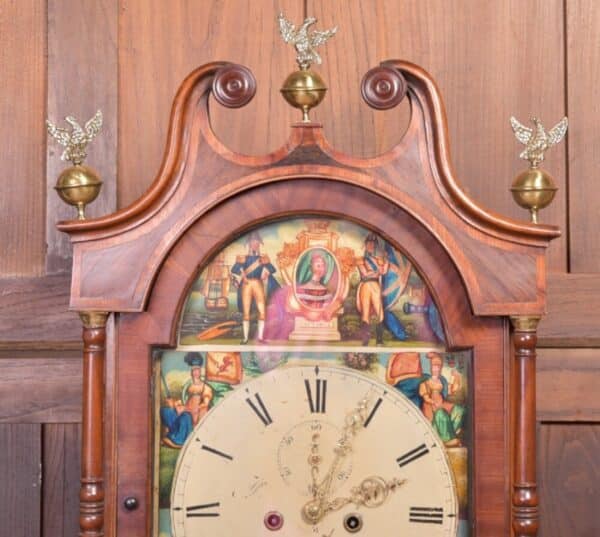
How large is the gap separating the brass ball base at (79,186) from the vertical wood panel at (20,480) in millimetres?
532

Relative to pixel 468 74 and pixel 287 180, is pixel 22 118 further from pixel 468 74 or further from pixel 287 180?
pixel 468 74

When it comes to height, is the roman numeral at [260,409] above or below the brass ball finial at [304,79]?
below

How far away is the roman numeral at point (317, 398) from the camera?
1676 mm

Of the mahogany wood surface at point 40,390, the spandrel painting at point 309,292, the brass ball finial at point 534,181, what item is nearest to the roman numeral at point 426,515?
the spandrel painting at point 309,292

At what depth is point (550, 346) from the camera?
6.76 ft

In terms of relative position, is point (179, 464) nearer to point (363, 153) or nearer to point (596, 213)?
point (363, 153)

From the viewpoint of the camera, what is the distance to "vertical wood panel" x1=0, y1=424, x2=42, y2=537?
206cm

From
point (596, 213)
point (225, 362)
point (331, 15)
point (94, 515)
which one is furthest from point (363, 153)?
point (94, 515)

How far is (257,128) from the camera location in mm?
2078

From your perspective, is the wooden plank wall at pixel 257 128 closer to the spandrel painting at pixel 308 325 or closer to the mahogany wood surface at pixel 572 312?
the mahogany wood surface at pixel 572 312

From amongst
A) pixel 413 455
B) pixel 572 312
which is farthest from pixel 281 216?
pixel 572 312

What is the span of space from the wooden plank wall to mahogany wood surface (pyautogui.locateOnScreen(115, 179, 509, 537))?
0.41 metres

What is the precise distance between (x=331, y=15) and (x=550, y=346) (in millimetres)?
662

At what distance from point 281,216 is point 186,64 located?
515mm
